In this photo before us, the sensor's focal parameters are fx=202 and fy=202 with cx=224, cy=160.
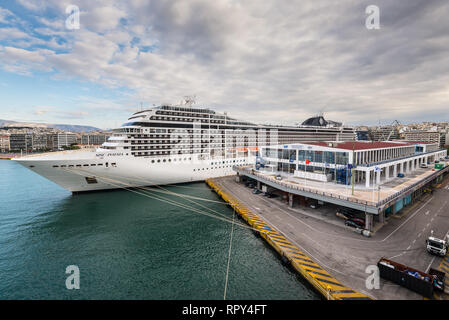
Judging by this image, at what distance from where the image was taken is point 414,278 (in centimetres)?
1341

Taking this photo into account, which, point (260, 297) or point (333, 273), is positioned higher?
point (333, 273)

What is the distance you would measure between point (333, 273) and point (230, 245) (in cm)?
946

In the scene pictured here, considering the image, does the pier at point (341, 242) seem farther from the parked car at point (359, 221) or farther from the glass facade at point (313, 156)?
the glass facade at point (313, 156)

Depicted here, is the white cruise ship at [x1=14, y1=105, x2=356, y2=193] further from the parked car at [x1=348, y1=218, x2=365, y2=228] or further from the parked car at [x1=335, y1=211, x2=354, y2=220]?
the parked car at [x1=348, y1=218, x2=365, y2=228]

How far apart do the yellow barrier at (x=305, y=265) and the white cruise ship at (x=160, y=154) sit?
22472 mm

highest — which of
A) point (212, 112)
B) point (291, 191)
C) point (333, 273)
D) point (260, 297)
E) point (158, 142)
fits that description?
point (212, 112)

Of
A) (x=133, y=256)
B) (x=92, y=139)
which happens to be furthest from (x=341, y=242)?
(x=92, y=139)

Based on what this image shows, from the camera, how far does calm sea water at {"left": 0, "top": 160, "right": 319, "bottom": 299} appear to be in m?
15.1

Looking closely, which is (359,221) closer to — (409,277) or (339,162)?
(409,277)

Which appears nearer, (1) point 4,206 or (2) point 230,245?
(2) point 230,245

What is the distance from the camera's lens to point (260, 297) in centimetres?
1430

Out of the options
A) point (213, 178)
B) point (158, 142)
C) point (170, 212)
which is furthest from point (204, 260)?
point (213, 178)

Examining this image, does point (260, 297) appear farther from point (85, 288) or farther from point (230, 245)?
point (85, 288)

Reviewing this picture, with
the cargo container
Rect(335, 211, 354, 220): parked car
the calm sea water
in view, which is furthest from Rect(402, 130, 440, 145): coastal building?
the calm sea water
